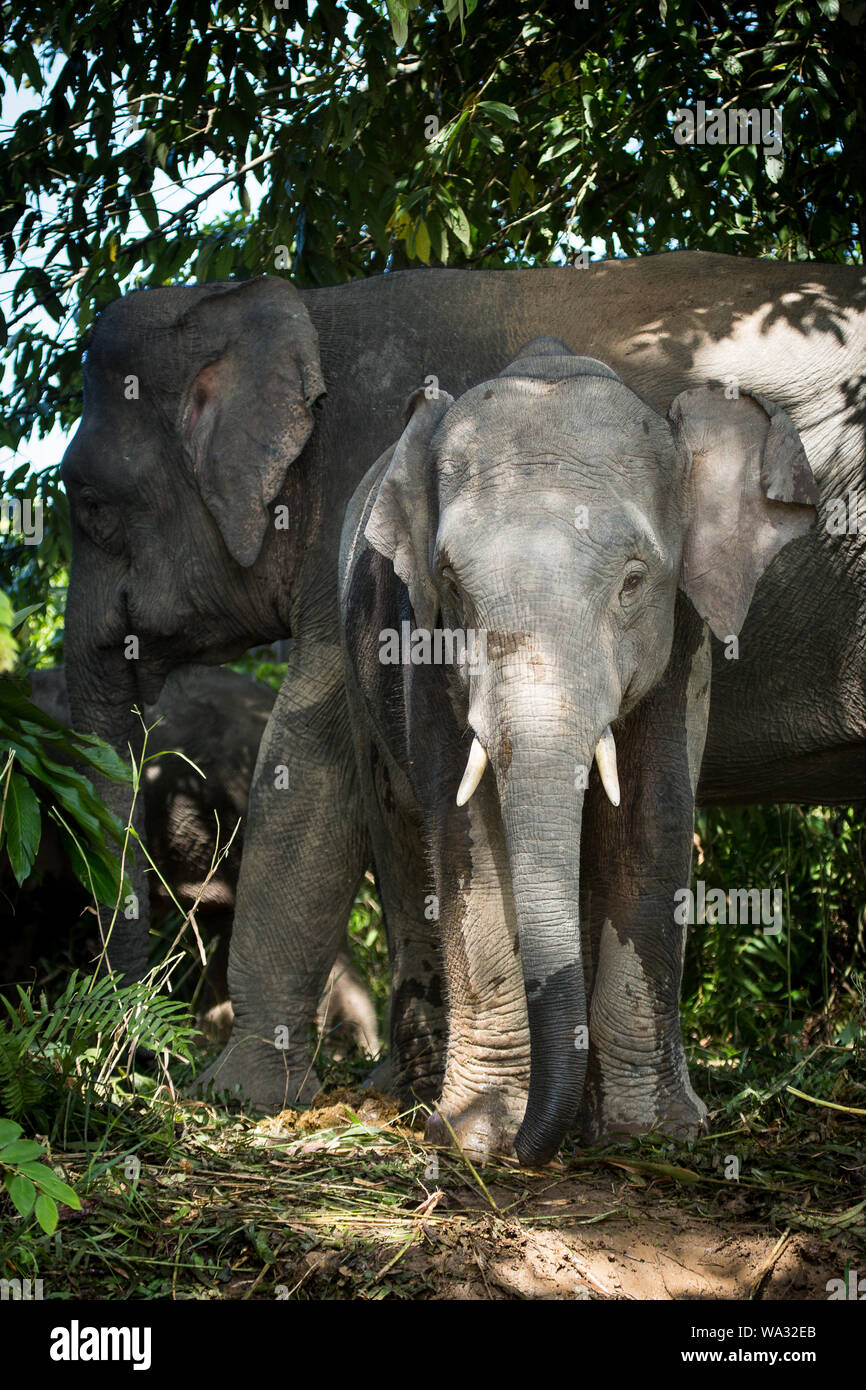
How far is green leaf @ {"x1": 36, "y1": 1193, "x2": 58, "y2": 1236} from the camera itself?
3018mm

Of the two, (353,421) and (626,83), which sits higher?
(626,83)

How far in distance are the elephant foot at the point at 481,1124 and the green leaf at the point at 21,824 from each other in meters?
1.30

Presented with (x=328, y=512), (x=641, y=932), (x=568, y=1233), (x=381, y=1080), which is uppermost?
(x=328, y=512)

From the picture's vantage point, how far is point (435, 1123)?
452cm

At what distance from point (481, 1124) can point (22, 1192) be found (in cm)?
158

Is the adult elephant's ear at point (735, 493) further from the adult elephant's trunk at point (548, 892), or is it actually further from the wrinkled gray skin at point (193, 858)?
the wrinkled gray skin at point (193, 858)

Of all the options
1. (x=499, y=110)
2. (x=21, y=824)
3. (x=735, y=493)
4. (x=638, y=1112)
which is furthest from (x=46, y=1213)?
(x=499, y=110)

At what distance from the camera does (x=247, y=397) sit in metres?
6.41

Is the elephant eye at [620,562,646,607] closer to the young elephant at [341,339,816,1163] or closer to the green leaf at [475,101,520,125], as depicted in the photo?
the young elephant at [341,339,816,1163]

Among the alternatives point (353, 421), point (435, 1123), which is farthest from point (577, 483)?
point (353, 421)

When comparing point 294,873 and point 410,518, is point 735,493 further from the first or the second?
point 294,873

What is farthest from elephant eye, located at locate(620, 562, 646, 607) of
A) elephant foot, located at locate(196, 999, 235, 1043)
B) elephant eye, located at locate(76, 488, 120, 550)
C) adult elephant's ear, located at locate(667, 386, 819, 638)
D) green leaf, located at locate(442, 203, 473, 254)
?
elephant foot, located at locate(196, 999, 235, 1043)

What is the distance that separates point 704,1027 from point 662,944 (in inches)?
126
